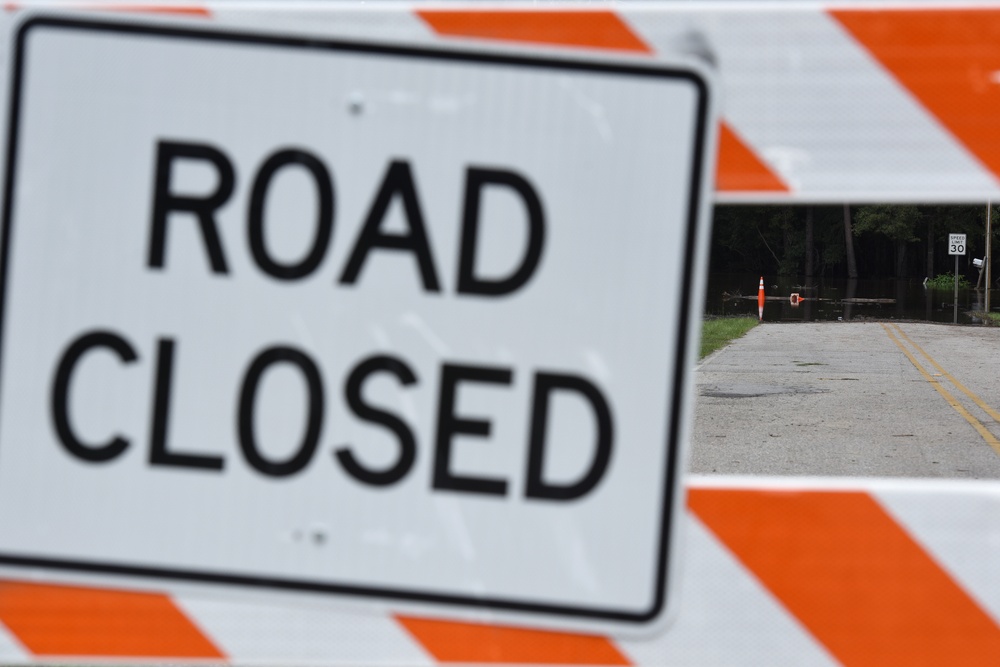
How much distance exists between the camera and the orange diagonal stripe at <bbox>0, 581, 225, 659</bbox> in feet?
5.27

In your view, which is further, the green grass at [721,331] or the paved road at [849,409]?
the green grass at [721,331]

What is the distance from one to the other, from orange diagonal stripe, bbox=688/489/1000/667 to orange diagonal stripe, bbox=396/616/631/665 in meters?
0.23

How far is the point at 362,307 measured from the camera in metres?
1.50

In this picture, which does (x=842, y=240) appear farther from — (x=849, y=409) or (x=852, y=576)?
(x=852, y=576)

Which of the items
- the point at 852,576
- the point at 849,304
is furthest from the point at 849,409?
the point at 849,304

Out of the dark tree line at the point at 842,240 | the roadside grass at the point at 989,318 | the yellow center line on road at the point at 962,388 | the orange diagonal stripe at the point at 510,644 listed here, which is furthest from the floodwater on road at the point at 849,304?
the orange diagonal stripe at the point at 510,644

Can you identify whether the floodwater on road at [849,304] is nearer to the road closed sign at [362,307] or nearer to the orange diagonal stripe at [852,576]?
the orange diagonal stripe at [852,576]

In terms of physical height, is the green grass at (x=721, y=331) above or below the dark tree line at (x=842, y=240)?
below

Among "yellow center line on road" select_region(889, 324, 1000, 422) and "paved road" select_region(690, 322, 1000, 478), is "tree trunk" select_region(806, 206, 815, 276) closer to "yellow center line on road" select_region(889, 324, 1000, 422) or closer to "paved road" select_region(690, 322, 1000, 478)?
"yellow center line on road" select_region(889, 324, 1000, 422)

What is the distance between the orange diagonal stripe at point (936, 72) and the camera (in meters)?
1.53

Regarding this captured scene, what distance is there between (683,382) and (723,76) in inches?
16.3

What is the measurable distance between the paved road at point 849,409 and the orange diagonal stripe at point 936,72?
784cm

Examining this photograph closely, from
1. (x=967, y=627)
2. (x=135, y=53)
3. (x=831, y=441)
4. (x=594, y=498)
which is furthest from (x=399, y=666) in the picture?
(x=831, y=441)

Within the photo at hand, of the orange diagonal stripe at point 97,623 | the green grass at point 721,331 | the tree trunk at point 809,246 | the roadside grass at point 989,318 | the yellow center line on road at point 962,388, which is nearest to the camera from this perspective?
the orange diagonal stripe at point 97,623
